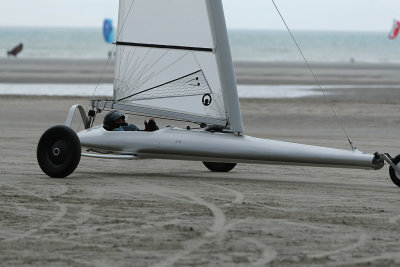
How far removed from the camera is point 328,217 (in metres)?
10.6

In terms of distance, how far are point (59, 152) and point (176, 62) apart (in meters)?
2.32

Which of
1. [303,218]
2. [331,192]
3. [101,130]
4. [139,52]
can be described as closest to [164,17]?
[139,52]

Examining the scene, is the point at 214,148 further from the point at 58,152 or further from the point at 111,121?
the point at 58,152

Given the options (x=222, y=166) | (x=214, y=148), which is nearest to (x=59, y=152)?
(x=214, y=148)

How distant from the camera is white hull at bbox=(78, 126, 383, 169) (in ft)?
43.3

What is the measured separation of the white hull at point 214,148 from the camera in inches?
520

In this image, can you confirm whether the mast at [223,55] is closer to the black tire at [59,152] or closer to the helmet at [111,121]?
the helmet at [111,121]

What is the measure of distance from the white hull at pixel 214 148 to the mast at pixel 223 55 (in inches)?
26.6

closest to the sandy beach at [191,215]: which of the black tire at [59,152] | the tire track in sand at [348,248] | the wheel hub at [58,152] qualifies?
the tire track in sand at [348,248]

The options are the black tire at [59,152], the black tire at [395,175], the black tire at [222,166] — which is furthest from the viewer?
the black tire at [222,166]

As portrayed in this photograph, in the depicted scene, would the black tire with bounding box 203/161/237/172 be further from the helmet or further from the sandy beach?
the helmet

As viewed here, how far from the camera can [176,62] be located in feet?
48.8

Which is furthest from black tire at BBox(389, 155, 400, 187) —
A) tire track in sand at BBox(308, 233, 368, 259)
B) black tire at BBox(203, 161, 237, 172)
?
tire track in sand at BBox(308, 233, 368, 259)

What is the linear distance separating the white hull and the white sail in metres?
0.68
